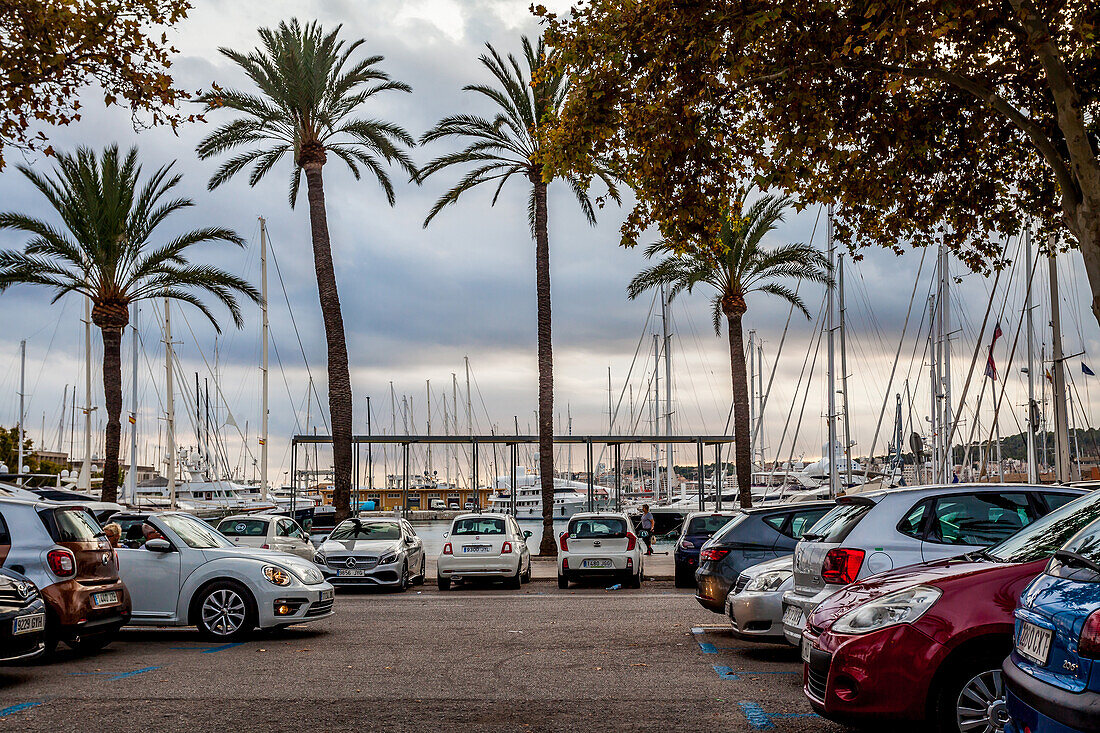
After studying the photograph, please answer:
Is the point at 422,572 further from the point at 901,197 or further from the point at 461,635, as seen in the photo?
the point at 901,197

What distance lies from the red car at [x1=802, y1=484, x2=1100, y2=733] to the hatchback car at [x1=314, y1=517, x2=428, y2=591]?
15.6 m

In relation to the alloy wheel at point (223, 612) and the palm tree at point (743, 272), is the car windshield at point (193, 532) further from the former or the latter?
the palm tree at point (743, 272)

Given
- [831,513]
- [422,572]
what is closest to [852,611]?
[831,513]

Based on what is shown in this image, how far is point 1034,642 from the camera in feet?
15.1

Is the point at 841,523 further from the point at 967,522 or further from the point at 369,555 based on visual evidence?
the point at 369,555

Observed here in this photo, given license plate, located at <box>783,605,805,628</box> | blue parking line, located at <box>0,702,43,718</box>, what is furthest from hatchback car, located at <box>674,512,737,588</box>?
blue parking line, located at <box>0,702,43,718</box>

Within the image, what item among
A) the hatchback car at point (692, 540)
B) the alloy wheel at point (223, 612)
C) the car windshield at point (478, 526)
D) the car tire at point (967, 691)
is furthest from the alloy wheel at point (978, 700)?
the car windshield at point (478, 526)

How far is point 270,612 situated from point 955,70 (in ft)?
33.4

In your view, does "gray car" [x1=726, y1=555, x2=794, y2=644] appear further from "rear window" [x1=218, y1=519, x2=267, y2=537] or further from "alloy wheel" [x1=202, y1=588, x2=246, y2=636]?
"rear window" [x1=218, y1=519, x2=267, y2=537]

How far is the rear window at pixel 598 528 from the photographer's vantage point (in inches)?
864

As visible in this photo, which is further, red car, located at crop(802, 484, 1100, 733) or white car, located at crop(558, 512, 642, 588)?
white car, located at crop(558, 512, 642, 588)

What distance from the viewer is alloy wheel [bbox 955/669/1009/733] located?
19.8 ft

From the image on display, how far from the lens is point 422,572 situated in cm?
2411

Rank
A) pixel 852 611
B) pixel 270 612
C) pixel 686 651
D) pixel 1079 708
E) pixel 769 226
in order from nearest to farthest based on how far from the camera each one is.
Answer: pixel 1079 708 < pixel 852 611 < pixel 686 651 < pixel 270 612 < pixel 769 226
